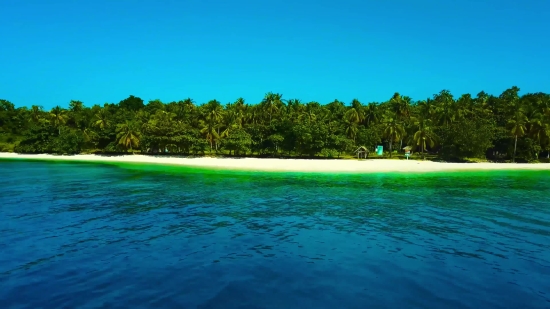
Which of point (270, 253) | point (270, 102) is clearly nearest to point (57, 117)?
point (270, 102)

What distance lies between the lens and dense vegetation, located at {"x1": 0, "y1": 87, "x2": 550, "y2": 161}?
77.1m

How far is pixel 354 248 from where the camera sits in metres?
15.3

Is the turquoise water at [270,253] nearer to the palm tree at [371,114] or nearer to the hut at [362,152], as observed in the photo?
the hut at [362,152]

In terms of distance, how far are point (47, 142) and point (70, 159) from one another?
43.7 feet

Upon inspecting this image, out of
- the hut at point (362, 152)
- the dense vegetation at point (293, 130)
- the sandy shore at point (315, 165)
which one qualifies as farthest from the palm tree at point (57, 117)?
the hut at point (362, 152)

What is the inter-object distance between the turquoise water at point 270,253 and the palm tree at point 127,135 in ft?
176

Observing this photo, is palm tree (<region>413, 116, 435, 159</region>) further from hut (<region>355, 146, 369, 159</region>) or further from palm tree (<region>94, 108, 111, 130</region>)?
palm tree (<region>94, 108, 111, 130</region>)

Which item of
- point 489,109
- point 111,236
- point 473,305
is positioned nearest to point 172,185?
point 111,236

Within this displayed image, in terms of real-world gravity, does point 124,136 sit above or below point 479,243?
above

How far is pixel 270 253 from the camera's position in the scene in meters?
14.4

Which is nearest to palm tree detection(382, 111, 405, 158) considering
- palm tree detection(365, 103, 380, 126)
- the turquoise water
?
palm tree detection(365, 103, 380, 126)

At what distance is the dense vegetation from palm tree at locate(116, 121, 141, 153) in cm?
20

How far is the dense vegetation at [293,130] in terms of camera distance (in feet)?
253

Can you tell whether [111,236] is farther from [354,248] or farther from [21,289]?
[354,248]
